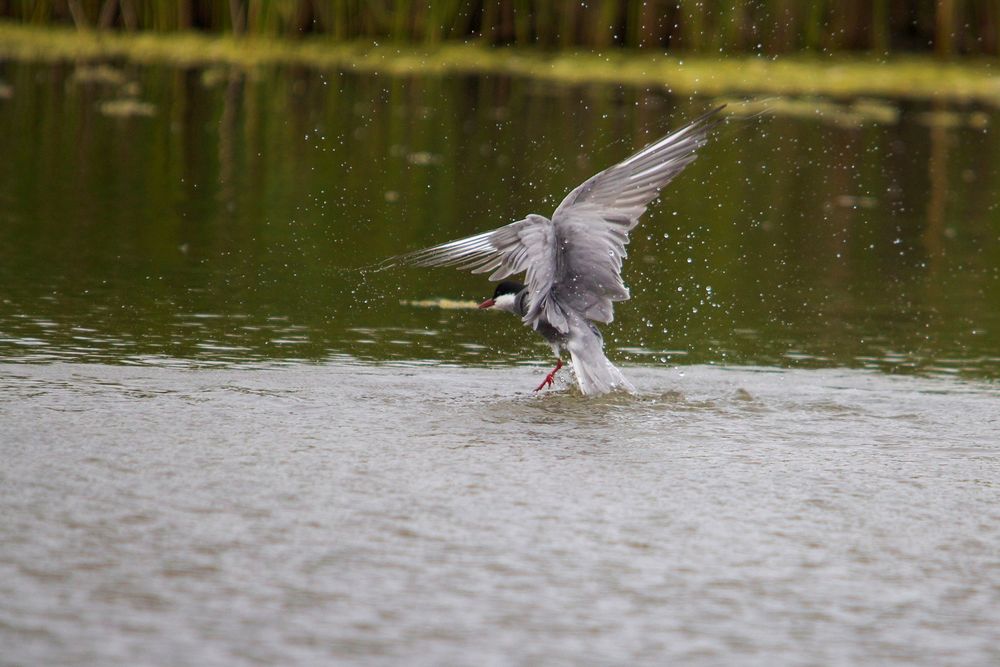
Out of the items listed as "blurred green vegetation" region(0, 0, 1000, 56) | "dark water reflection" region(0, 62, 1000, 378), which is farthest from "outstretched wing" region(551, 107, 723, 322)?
"blurred green vegetation" region(0, 0, 1000, 56)

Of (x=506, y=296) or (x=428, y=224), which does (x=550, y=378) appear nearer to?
(x=506, y=296)

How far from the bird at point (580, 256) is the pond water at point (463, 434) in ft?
0.65

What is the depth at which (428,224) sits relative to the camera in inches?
378

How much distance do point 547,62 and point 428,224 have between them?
10812 mm

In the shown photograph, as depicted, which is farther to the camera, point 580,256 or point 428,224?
point 428,224

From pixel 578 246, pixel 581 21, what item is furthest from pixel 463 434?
pixel 581 21

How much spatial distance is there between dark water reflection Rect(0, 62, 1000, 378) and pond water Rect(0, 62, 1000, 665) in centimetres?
4

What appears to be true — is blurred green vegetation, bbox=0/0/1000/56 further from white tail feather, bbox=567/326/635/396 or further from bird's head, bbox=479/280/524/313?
white tail feather, bbox=567/326/635/396

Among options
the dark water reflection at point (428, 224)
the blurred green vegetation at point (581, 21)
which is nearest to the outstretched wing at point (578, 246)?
the dark water reflection at point (428, 224)

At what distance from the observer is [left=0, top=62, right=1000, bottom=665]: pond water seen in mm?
3309

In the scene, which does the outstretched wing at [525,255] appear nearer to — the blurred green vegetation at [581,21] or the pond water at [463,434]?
the pond water at [463,434]

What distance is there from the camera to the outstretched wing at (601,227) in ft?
18.8

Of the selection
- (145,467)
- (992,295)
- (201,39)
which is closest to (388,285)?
(992,295)

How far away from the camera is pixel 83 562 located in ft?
11.5
